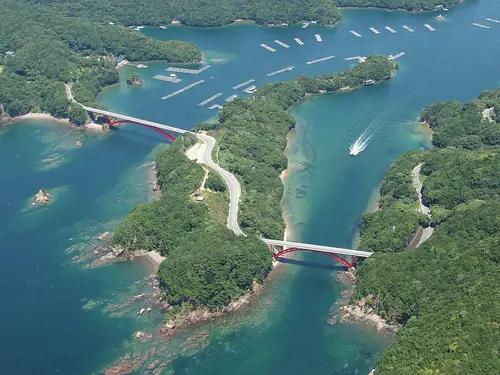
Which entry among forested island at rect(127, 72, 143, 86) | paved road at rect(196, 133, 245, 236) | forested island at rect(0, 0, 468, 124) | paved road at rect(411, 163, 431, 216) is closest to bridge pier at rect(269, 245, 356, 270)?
paved road at rect(196, 133, 245, 236)

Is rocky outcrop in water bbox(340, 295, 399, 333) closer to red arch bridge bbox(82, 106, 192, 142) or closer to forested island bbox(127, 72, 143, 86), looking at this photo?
red arch bridge bbox(82, 106, 192, 142)

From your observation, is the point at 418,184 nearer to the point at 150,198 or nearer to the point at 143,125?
the point at 150,198

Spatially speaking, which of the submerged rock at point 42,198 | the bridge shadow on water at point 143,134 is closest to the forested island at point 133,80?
the bridge shadow on water at point 143,134

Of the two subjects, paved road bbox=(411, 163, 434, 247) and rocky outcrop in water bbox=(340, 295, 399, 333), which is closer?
rocky outcrop in water bbox=(340, 295, 399, 333)

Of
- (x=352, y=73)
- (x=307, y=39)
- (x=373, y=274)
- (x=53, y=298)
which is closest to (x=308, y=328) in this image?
(x=373, y=274)

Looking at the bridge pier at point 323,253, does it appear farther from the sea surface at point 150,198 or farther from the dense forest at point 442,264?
the dense forest at point 442,264

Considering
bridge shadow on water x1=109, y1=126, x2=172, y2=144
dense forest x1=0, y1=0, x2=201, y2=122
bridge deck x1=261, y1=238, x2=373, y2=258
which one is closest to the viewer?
bridge deck x1=261, y1=238, x2=373, y2=258
